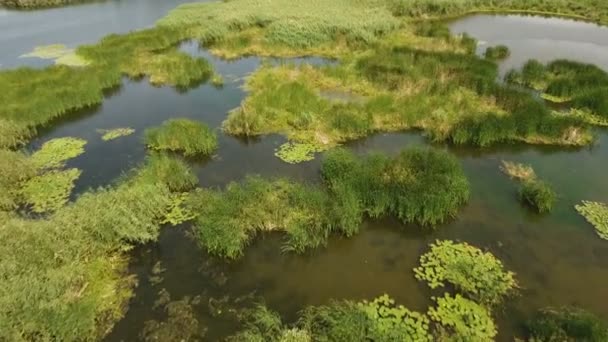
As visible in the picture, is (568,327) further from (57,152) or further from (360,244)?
(57,152)

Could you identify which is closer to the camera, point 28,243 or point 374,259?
point 28,243

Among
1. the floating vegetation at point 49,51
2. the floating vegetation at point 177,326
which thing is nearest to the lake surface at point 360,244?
the floating vegetation at point 177,326

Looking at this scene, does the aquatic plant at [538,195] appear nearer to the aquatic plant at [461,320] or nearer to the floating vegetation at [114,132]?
the aquatic plant at [461,320]

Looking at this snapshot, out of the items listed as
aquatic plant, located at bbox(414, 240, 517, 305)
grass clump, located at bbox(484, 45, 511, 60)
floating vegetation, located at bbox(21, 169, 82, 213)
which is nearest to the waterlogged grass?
grass clump, located at bbox(484, 45, 511, 60)

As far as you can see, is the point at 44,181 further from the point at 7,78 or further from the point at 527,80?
the point at 527,80

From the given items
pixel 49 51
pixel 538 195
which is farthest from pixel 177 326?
pixel 49 51

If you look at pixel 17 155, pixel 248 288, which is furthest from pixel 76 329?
pixel 17 155

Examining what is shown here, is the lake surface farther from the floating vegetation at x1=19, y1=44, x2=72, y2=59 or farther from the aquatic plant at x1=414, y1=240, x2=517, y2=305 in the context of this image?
the floating vegetation at x1=19, y1=44, x2=72, y2=59
